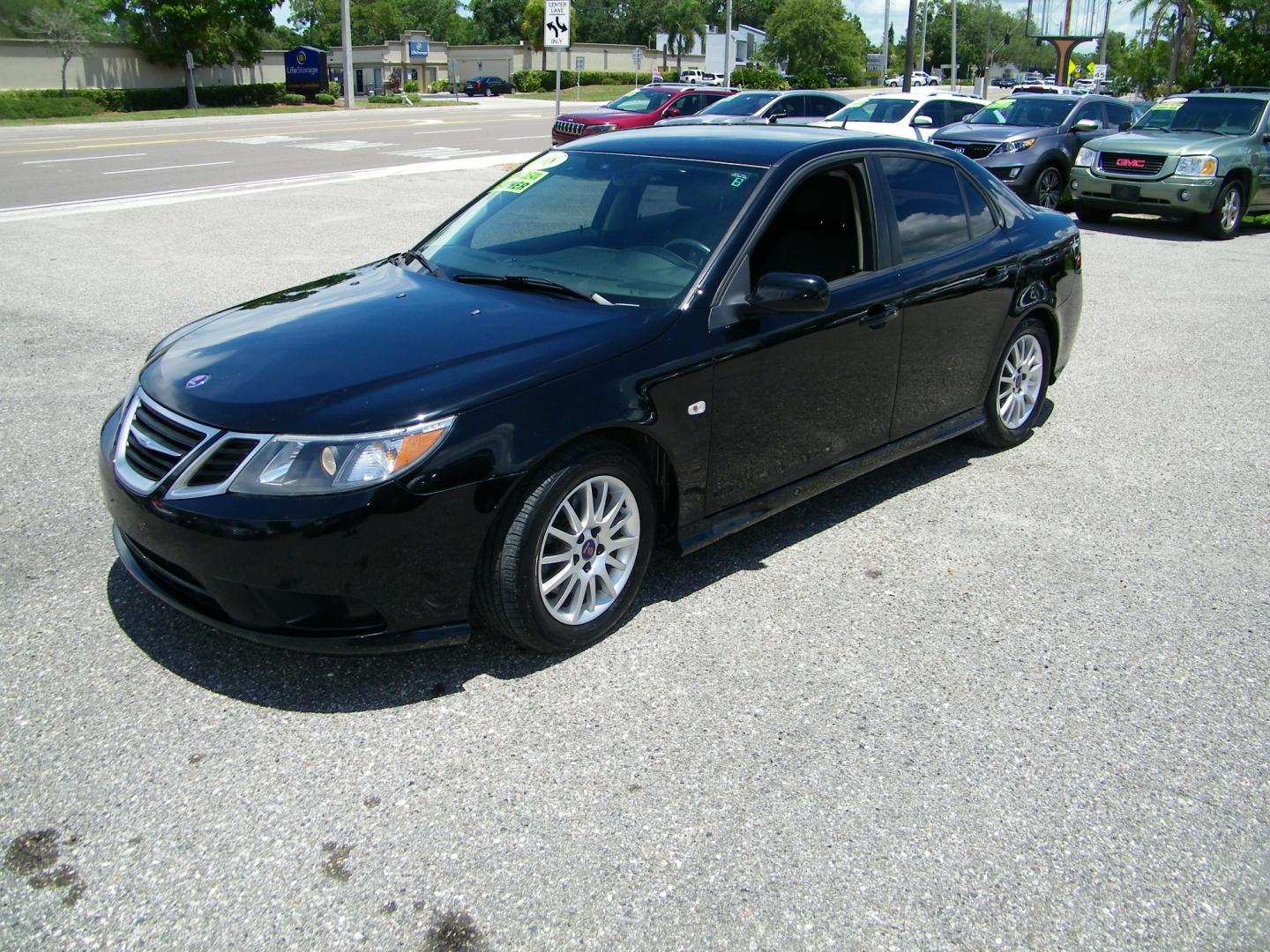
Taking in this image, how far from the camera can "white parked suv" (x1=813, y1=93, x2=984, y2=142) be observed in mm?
18484

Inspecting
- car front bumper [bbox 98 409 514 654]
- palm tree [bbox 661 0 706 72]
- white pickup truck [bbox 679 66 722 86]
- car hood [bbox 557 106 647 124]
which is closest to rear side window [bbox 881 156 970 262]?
car front bumper [bbox 98 409 514 654]

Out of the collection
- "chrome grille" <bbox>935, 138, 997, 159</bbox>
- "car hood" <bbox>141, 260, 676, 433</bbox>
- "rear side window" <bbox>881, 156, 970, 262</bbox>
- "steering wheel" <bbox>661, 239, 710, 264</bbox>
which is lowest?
"car hood" <bbox>141, 260, 676, 433</bbox>

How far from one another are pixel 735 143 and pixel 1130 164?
37.9ft

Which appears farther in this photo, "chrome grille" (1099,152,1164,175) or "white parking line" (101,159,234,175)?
"white parking line" (101,159,234,175)

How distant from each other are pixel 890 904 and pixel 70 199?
15.7 m

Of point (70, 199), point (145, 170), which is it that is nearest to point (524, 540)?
point (70, 199)

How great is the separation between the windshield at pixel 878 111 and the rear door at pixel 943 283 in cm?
1453

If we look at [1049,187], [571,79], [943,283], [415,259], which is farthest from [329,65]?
[943,283]

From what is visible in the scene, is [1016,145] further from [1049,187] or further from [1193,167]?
[1193,167]

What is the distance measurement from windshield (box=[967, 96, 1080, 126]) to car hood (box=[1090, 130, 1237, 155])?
5.44 feet

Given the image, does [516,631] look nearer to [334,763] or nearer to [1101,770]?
[334,763]

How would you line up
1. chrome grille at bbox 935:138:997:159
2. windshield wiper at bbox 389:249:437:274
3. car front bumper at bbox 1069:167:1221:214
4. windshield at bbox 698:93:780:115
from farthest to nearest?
windshield at bbox 698:93:780:115 → chrome grille at bbox 935:138:997:159 → car front bumper at bbox 1069:167:1221:214 → windshield wiper at bbox 389:249:437:274

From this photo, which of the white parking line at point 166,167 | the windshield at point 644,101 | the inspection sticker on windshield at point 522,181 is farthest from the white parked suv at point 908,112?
the inspection sticker on windshield at point 522,181

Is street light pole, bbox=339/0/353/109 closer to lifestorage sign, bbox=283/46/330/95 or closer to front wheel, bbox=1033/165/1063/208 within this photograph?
lifestorage sign, bbox=283/46/330/95
